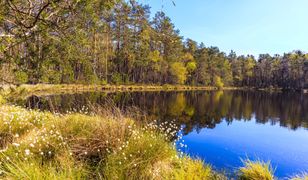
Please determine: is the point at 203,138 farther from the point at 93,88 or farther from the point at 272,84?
the point at 272,84

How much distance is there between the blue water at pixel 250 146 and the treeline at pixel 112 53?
4.95 meters

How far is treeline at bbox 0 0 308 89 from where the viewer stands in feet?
13.0

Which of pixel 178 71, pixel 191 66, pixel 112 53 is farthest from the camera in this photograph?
pixel 191 66

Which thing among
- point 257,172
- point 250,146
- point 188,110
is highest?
point 257,172

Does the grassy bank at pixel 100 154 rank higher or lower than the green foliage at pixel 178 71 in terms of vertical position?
lower

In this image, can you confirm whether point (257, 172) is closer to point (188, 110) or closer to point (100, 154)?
point (100, 154)

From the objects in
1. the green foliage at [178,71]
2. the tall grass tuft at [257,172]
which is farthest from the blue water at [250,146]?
the green foliage at [178,71]

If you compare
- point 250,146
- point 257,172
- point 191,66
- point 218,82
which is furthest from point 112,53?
point 257,172

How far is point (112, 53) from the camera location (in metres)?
49.9

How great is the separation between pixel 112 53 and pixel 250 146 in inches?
1629

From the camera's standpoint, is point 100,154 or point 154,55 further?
point 154,55

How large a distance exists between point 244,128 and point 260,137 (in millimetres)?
2573

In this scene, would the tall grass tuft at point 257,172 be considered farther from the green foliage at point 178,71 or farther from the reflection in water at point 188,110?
the green foliage at point 178,71

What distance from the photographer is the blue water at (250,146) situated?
30.4 feet
